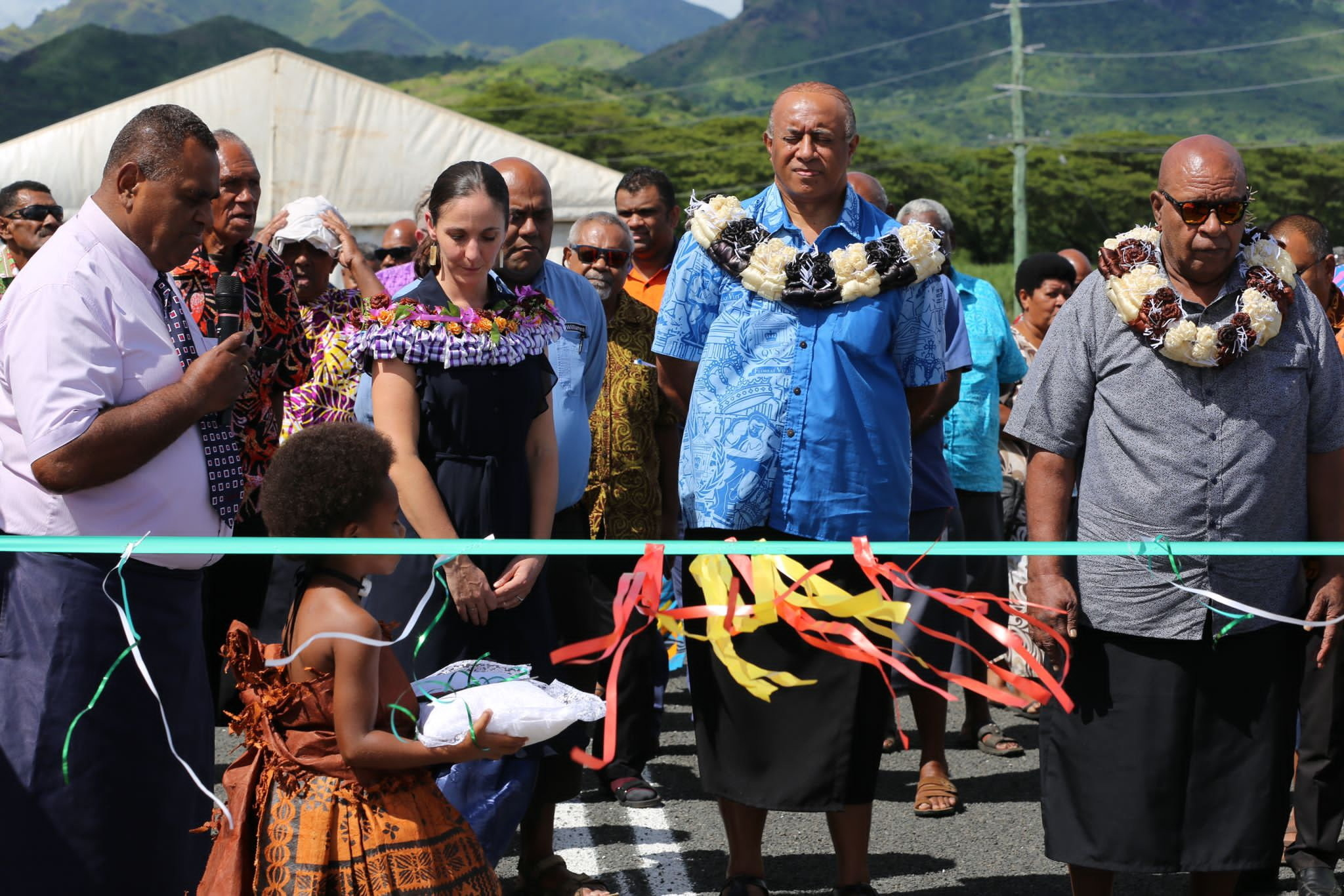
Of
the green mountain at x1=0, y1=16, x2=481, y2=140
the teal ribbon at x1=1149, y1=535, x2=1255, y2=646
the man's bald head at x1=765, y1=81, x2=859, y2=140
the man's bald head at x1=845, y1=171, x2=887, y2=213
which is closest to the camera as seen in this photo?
the teal ribbon at x1=1149, y1=535, x2=1255, y2=646

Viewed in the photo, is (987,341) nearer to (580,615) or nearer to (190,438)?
(580,615)

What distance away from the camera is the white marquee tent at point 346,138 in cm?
1772

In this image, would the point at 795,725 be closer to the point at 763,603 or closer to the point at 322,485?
the point at 763,603

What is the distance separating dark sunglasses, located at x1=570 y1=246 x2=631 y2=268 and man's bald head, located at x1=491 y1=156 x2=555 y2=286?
0.75m

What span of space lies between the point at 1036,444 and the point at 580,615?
2.07m

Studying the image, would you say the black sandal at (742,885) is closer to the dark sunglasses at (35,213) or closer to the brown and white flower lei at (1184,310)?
the brown and white flower lei at (1184,310)

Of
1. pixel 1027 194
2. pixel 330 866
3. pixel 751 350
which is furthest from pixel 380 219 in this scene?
pixel 1027 194

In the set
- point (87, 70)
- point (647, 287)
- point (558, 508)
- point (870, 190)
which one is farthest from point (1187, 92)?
point (558, 508)

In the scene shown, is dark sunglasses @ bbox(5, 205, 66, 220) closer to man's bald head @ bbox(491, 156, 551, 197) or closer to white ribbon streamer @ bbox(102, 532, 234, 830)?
man's bald head @ bbox(491, 156, 551, 197)

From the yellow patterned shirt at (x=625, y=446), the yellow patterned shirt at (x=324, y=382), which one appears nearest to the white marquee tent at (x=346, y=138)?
the yellow patterned shirt at (x=324, y=382)

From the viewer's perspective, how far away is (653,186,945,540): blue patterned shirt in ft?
14.9

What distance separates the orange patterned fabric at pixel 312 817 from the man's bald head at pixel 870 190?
4014mm

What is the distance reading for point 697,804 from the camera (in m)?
5.98

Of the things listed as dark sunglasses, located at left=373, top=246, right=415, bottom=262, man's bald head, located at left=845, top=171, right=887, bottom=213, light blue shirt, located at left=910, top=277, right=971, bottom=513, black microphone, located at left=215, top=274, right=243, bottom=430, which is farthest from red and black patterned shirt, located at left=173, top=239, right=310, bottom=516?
dark sunglasses, located at left=373, top=246, right=415, bottom=262
